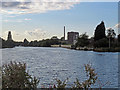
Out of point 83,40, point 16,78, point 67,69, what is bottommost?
point 67,69

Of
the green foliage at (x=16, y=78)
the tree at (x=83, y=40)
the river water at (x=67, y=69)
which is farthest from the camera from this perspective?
the tree at (x=83, y=40)

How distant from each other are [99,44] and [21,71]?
2162 inches

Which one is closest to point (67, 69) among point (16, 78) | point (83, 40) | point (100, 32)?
point (16, 78)

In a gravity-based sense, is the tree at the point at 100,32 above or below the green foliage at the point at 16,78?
above

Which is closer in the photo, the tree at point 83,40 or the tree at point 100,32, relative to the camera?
the tree at point 100,32

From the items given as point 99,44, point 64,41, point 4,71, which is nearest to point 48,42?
point 64,41

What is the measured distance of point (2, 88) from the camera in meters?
3.63

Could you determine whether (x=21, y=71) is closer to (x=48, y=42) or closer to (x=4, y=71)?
(x=4, y=71)

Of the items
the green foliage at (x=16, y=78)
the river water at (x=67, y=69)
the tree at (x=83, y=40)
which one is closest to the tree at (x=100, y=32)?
the tree at (x=83, y=40)

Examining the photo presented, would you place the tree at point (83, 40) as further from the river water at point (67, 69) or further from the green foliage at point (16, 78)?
the green foliage at point (16, 78)

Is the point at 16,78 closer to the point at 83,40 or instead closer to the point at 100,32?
the point at 100,32

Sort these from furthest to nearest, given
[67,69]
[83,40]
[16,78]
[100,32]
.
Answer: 1. [83,40]
2. [100,32]
3. [67,69]
4. [16,78]

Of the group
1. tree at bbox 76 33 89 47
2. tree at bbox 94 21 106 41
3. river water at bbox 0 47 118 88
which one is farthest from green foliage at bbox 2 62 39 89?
tree at bbox 76 33 89 47

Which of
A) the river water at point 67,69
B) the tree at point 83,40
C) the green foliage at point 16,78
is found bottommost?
the river water at point 67,69
